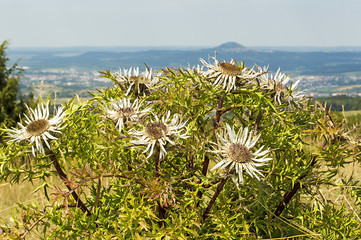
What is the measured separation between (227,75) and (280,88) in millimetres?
499

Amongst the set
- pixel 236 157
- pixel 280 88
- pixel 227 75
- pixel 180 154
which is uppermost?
pixel 227 75

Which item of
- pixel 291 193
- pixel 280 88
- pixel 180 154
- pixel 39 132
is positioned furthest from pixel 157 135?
pixel 291 193

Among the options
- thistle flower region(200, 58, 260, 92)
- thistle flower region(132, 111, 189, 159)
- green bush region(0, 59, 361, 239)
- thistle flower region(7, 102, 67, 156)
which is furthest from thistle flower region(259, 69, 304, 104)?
thistle flower region(7, 102, 67, 156)

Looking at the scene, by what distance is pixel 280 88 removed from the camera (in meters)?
2.15

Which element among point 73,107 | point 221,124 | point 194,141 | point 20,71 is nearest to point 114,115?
point 73,107

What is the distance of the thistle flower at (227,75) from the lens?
74.2 inches

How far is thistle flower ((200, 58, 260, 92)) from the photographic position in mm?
1885

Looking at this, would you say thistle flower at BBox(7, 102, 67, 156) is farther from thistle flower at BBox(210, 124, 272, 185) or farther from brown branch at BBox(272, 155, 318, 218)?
brown branch at BBox(272, 155, 318, 218)

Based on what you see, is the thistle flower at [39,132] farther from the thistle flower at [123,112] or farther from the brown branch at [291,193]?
the brown branch at [291,193]

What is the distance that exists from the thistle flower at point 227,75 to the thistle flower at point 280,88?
0.25 meters

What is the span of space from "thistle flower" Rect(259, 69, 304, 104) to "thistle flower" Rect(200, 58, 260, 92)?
0.25 metres

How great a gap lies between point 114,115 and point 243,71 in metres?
0.96

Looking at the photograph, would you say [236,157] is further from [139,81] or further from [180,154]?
[139,81]

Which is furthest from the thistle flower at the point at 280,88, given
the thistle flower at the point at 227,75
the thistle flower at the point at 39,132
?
the thistle flower at the point at 39,132
